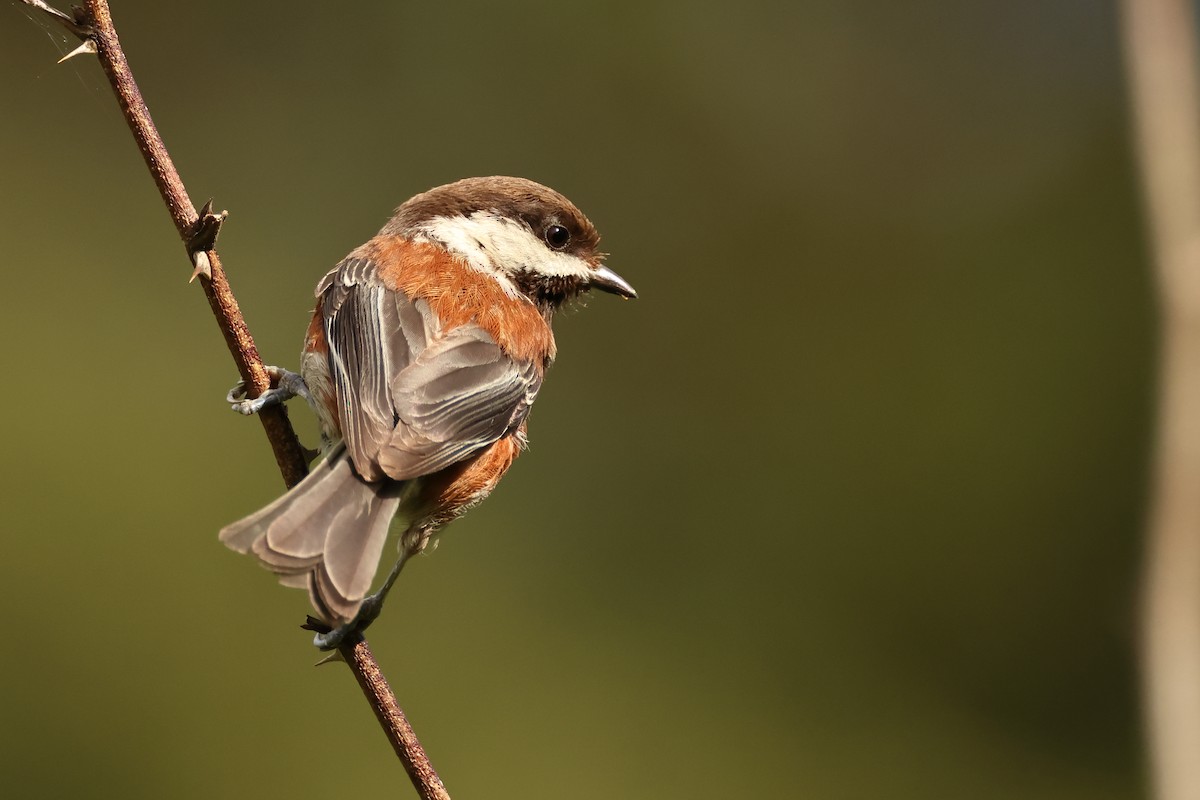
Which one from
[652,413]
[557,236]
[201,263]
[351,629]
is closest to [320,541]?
[351,629]

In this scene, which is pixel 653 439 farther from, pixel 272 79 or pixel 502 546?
pixel 272 79

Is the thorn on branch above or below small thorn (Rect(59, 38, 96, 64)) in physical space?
below

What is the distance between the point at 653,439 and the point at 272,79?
3.56 metres

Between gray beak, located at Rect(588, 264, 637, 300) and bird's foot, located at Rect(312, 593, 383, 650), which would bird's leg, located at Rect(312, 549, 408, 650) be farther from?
gray beak, located at Rect(588, 264, 637, 300)

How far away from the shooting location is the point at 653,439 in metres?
7.55

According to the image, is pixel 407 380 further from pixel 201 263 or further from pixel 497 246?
pixel 497 246

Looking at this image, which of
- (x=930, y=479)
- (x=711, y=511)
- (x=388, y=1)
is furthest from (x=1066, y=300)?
(x=388, y=1)

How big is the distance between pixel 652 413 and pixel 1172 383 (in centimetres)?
444

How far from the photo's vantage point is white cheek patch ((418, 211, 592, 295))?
139 inches

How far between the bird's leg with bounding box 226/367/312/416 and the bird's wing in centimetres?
9

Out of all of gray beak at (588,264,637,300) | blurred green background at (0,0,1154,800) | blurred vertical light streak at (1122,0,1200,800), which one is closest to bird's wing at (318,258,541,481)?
gray beak at (588,264,637,300)

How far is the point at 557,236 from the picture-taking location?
3838 millimetres

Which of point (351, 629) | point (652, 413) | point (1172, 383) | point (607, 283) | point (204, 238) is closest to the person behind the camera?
point (204, 238)

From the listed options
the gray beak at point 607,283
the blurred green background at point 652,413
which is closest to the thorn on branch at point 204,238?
the gray beak at point 607,283
